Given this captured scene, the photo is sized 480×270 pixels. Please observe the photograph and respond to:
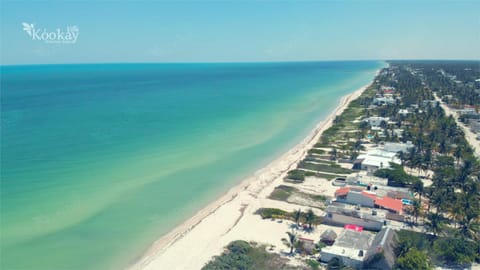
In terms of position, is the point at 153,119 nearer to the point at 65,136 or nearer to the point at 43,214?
the point at 65,136

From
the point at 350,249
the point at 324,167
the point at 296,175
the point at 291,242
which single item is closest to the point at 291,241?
the point at 291,242

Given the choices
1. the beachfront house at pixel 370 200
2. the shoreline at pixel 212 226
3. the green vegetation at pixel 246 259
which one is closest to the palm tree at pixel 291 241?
the green vegetation at pixel 246 259

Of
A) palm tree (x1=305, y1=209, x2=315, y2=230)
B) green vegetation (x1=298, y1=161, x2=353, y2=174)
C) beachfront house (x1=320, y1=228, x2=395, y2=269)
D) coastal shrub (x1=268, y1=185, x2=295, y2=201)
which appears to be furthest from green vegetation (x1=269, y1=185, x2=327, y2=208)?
beachfront house (x1=320, y1=228, x2=395, y2=269)

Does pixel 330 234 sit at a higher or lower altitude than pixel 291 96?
lower

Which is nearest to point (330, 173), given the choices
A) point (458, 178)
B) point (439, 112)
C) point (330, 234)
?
point (458, 178)

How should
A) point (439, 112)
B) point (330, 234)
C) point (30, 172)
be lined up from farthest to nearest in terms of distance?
point (439, 112) < point (30, 172) < point (330, 234)

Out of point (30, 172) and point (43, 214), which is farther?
point (30, 172)
